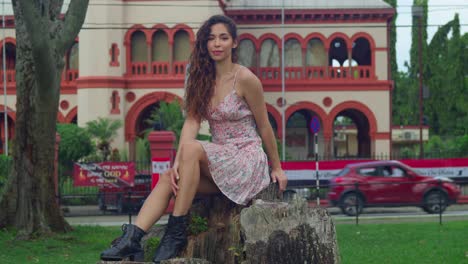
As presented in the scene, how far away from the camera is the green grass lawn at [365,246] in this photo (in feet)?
36.6

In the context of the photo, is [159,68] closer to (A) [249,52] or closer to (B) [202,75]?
(A) [249,52]

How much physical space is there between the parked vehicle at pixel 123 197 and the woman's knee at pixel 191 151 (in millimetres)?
13468

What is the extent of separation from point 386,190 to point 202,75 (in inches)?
611

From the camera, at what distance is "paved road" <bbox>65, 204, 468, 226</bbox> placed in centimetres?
1887

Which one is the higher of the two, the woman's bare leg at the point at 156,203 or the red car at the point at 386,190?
the woman's bare leg at the point at 156,203

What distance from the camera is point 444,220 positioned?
18188 mm

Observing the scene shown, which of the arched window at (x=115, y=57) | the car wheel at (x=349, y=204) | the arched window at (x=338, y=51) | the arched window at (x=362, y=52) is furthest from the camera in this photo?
the arched window at (x=362, y=52)

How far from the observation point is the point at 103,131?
3231 cm

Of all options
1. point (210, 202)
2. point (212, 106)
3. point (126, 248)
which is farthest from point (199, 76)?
point (126, 248)

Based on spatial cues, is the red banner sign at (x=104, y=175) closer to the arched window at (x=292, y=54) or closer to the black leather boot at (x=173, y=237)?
the arched window at (x=292, y=54)

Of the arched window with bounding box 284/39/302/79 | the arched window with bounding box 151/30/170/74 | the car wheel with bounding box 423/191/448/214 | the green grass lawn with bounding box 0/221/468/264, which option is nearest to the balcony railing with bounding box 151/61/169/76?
the arched window with bounding box 151/30/170/74

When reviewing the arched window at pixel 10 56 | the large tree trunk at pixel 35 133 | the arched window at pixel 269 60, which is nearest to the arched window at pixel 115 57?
the arched window at pixel 10 56

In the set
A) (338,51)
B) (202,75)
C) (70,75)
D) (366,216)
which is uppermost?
(338,51)

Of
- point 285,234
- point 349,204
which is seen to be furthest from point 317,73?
point 285,234
